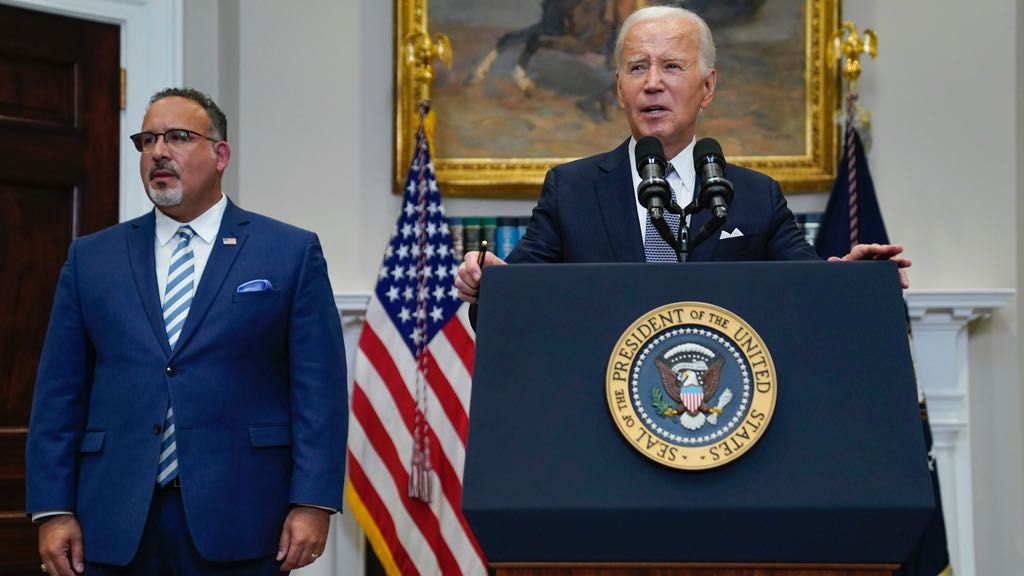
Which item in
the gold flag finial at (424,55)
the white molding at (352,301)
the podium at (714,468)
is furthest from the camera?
the gold flag finial at (424,55)

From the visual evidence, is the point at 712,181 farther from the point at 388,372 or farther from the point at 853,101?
→ the point at 853,101

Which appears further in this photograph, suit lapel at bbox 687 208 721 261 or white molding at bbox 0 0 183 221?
white molding at bbox 0 0 183 221

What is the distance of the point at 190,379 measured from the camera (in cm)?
311

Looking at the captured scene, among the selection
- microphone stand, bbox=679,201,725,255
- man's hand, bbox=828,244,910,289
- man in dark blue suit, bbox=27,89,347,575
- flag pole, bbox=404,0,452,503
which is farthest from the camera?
flag pole, bbox=404,0,452,503

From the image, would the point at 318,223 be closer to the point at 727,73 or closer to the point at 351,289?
the point at 351,289

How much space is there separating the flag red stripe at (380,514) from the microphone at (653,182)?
3100 mm

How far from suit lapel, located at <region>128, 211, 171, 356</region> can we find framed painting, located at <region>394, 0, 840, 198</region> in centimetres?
236

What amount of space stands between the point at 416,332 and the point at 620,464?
3.37 metres

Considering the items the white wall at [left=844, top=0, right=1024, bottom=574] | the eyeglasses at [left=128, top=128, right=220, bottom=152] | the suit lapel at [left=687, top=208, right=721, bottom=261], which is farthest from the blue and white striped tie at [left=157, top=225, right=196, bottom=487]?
the white wall at [left=844, top=0, right=1024, bottom=574]

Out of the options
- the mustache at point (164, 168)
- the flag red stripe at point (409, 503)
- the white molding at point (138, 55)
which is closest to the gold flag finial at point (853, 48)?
the flag red stripe at point (409, 503)

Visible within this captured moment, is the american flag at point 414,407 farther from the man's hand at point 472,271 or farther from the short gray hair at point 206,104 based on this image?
the man's hand at point 472,271

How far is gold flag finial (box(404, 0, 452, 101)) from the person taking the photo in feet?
18.2

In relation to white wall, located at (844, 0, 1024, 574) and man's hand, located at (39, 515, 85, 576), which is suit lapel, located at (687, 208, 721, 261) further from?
Answer: white wall, located at (844, 0, 1024, 574)

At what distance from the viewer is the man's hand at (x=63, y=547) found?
10.0ft
